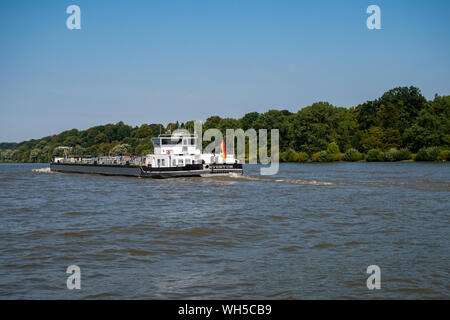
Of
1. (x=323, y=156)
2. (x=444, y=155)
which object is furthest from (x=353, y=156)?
(x=444, y=155)

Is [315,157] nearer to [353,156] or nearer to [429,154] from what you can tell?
[353,156]

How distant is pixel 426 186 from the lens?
35500 mm

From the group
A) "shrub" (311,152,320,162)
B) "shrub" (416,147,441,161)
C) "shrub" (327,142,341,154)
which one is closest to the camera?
"shrub" (416,147,441,161)

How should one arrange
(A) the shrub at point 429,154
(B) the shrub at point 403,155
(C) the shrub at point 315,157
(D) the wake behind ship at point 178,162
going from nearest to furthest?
1. (D) the wake behind ship at point 178,162
2. (A) the shrub at point 429,154
3. (B) the shrub at point 403,155
4. (C) the shrub at point 315,157

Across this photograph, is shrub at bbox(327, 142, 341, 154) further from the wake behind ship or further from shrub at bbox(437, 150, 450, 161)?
the wake behind ship

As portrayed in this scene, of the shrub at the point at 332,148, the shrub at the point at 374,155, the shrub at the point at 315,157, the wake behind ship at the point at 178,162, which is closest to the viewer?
the wake behind ship at the point at 178,162

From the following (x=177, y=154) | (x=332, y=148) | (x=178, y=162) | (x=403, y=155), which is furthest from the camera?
(x=332, y=148)

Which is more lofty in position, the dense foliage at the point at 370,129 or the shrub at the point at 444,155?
the dense foliage at the point at 370,129

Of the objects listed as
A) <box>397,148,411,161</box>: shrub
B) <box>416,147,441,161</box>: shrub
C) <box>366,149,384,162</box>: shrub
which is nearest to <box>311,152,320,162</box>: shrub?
<box>366,149,384,162</box>: shrub

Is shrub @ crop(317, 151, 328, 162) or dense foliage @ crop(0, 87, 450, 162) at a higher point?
dense foliage @ crop(0, 87, 450, 162)

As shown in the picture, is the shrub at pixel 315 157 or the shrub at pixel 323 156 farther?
the shrub at pixel 315 157

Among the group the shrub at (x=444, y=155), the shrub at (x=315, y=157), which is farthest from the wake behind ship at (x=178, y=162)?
the shrub at (x=315, y=157)

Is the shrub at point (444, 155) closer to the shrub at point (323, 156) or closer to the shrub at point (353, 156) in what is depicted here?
the shrub at point (353, 156)
